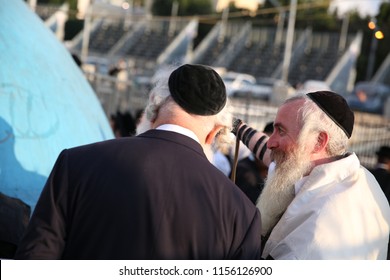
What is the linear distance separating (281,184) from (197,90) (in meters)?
0.90

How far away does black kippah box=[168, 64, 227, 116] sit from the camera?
2832mm

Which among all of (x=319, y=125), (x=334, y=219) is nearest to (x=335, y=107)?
(x=319, y=125)

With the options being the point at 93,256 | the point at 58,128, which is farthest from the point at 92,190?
the point at 58,128

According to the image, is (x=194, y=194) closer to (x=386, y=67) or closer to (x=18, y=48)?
(x=18, y=48)

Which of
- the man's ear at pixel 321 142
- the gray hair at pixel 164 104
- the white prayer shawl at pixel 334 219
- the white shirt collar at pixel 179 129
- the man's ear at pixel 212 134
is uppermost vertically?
the gray hair at pixel 164 104

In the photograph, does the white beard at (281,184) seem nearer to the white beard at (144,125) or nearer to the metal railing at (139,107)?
the white beard at (144,125)

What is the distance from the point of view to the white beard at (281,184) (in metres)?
3.53

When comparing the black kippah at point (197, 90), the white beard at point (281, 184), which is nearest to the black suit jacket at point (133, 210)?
the black kippah at point (197, 90)

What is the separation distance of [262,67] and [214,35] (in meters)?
8.04

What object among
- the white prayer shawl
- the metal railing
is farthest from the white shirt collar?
the metal railing

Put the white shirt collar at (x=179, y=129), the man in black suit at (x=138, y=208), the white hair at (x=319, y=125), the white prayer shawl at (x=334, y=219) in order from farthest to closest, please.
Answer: the white hair at (x=319, y=125) → the white prayer shawl at (x=334, y=219) → the white shirt collar at (x=179, y=129) → the man in black suit at (x=138, y=208)

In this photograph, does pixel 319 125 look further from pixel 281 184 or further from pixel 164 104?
pixel 164 104

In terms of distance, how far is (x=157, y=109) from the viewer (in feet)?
9.55

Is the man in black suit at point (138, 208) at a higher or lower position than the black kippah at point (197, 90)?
lower
